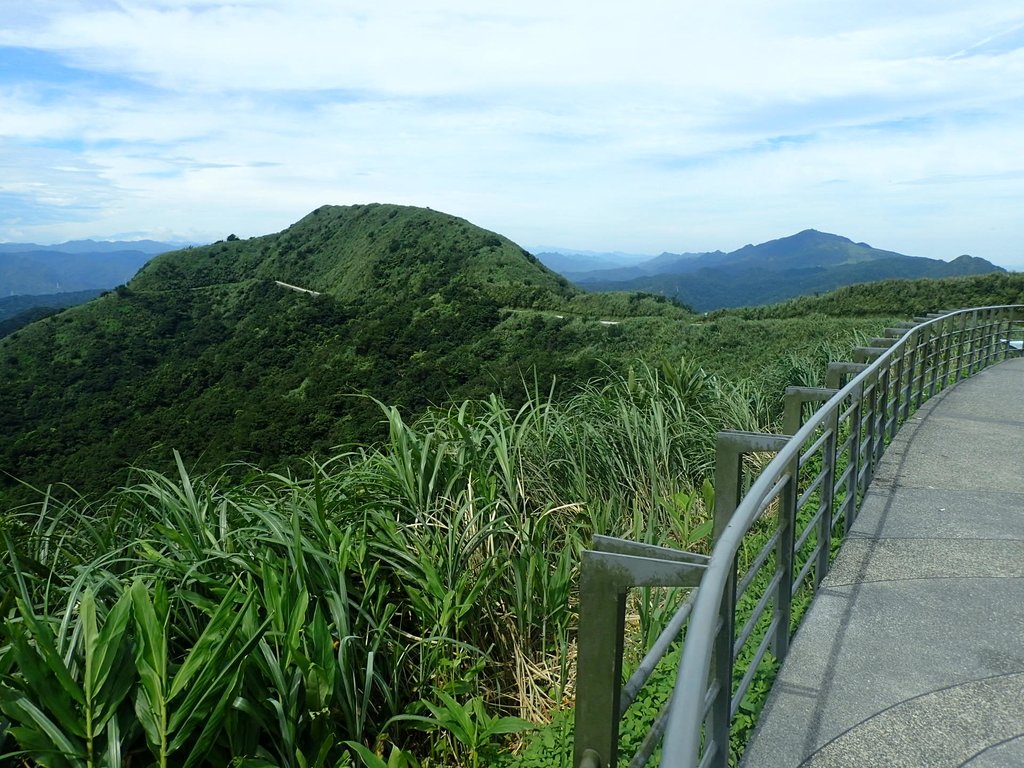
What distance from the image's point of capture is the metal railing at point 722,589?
55.6 inches

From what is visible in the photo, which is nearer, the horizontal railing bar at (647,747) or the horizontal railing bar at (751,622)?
the horizontal railing bar at (647,747)

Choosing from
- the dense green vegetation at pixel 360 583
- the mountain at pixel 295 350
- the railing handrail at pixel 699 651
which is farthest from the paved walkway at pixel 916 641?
the mountain at pixel 295 350

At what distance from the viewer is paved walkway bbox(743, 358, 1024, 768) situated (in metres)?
2.44

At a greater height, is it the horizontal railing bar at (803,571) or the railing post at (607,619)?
the railing post at (607,619)

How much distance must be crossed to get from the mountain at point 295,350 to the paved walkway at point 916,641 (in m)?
14.5

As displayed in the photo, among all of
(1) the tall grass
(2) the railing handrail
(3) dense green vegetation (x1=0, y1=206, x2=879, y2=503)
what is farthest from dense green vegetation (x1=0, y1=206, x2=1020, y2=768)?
(3) dense green vegetation (x1=0, y1=206, x2=879, y2=503)

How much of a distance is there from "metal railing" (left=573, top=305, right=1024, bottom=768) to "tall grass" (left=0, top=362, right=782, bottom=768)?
0.54 metres

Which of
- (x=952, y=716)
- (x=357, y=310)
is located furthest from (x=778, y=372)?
(x=357, y=310)

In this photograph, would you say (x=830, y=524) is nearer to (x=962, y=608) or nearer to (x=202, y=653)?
(x=962, y=608)

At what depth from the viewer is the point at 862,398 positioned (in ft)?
14.0

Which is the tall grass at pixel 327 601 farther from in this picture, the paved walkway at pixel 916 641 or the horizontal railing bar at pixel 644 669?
the horizontal railing bar at pixel 644 669

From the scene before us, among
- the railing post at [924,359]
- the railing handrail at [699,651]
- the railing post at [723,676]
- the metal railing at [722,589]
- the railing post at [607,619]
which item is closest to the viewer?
the railing handrail at [699,651]

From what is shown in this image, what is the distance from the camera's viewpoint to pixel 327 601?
2.98 m

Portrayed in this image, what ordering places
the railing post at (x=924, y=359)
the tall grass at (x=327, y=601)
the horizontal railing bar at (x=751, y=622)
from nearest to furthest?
the tall grass at (x=327, y=601), the horizontal railing bar at (x=751, y=622), the railing post at (x=924, y=359)
